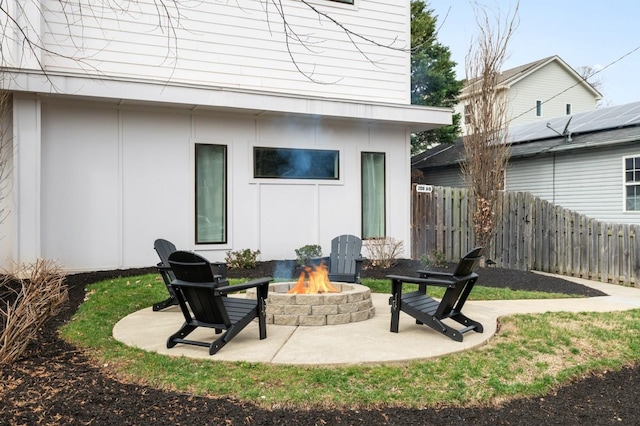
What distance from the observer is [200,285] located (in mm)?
4758

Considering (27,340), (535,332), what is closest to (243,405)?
(27,340)

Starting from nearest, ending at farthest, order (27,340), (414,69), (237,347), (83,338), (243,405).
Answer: (243,405) → (27,340) → (237,347) → (83,338) → (414,69)

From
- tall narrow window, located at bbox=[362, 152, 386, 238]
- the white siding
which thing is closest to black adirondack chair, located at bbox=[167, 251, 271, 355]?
the white siding

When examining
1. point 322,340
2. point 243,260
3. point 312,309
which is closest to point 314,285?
point 312,309

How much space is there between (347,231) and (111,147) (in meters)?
5.14

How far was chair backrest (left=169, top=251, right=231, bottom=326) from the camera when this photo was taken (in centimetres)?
476

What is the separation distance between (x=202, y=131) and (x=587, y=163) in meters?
11.0

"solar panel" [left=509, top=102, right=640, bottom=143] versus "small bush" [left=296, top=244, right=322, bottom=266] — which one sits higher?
"solar panel" [left=509, top=102, right=640, bottom=143]

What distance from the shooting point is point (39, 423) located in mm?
3424

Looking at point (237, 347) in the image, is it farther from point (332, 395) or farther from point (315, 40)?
point (315, 40)

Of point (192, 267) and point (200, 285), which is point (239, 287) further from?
point (192, 267)

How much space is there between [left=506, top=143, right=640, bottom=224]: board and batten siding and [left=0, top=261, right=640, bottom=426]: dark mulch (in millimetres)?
11420

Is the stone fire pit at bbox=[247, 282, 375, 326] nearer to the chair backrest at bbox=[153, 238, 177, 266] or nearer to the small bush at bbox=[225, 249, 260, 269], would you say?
the chair backrest at bbox=[153, 238, 177, 266]

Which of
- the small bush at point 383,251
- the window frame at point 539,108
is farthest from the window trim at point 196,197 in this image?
the window frame at point 539,108
